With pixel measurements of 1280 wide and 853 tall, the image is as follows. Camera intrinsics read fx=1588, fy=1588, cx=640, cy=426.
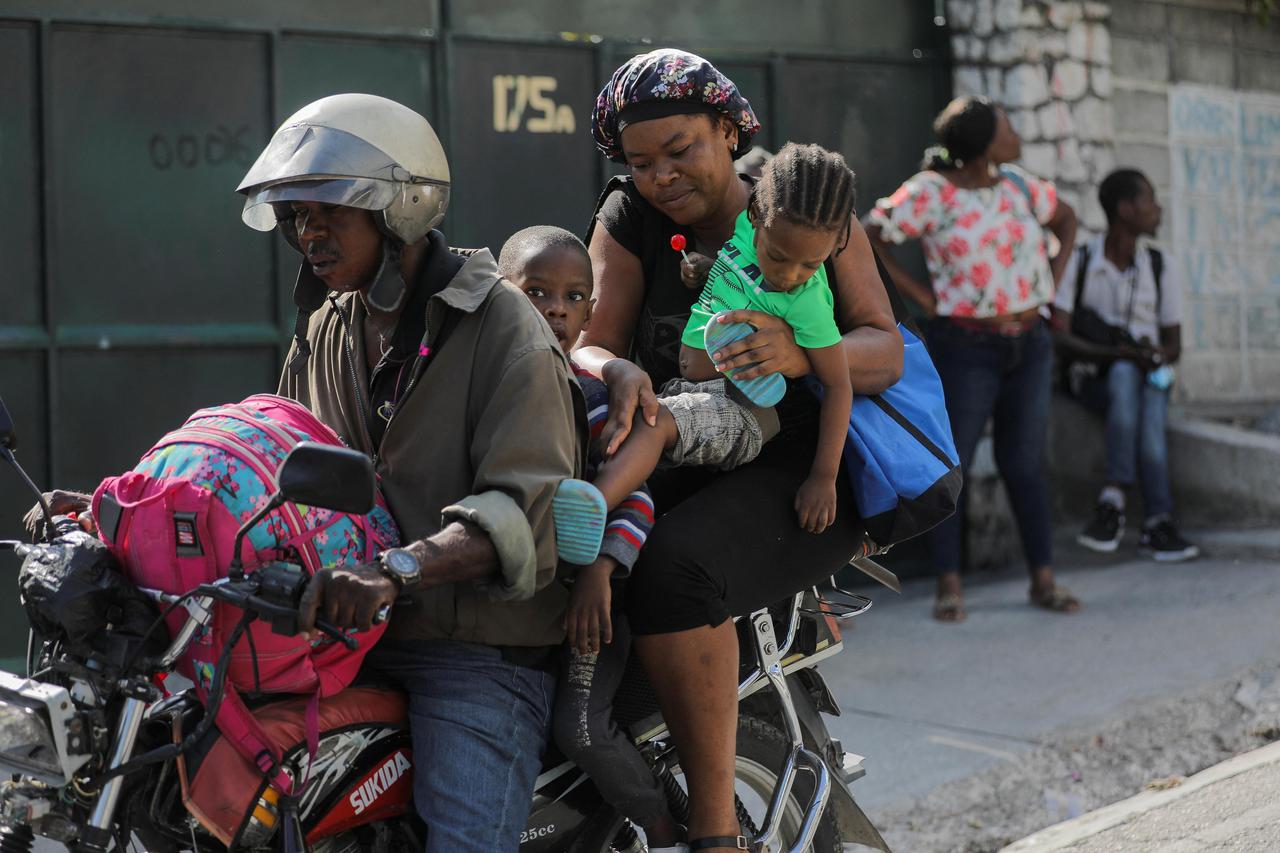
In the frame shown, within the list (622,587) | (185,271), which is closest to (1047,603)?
(185,271)

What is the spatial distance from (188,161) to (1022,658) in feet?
12.7

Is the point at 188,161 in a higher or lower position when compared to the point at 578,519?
higher

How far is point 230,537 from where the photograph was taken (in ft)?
7.72

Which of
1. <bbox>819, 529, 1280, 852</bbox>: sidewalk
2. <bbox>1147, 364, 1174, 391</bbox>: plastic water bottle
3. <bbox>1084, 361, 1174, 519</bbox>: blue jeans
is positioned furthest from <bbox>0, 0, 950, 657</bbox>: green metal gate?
<bbox>1147, 364, 1174, 391</bbox>: plastic water bottle

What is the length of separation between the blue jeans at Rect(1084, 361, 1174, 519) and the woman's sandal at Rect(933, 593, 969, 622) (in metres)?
1.55

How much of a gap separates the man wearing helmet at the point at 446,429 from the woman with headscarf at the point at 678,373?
255 millimetres

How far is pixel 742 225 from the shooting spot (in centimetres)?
329

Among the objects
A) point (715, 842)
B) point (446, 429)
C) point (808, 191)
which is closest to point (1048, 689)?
point (715, 842)

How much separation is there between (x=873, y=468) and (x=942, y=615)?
3945mm

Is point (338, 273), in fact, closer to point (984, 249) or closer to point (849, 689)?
point (849, 689)

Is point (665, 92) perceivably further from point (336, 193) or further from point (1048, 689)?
point (1048, 689)

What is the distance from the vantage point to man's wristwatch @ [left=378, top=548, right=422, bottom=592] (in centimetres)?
236

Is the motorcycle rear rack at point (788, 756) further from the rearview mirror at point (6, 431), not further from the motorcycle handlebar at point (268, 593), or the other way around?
the rearview mirror at point (6, 431)

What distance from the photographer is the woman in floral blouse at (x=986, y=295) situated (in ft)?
22.2
